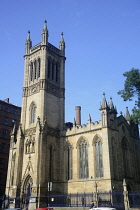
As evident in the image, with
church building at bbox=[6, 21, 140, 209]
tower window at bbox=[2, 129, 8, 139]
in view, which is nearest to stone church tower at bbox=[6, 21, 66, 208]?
church building at bbox=[6, 21, 140, 209]

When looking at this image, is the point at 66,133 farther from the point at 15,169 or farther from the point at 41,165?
the point at 15,169

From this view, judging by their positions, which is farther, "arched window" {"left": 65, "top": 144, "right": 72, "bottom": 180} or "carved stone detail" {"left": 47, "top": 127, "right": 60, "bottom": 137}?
"carved stone detail" {"left": 47, "top": 127, "right": 60, "bottom": 137}

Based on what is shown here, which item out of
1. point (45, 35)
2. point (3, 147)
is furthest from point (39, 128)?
point (45, 35)

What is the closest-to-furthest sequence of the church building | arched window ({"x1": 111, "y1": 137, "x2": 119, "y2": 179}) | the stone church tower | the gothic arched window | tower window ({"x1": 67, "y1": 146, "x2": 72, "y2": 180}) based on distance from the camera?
arched window ({"x1": 111, "y1": 137, "x2": 119, "y2": 179}), the church building, the stone church tower, tower window ({"x1": 67, "y1": 146, "x2": 72, "y2": 180}), the gothic arched window

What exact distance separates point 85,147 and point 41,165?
25.5ft

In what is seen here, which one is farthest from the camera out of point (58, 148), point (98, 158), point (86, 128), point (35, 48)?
point (35, 48)

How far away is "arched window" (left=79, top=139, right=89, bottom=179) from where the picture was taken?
39328 millimetres

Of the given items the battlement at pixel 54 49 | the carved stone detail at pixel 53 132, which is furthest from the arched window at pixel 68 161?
the battlement at pixel 54 49

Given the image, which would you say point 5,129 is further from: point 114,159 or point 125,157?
point 114,159

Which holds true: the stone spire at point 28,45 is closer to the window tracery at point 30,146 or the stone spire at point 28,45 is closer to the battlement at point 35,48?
the battlement at point 35,48

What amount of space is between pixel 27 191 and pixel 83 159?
1053 centimetres

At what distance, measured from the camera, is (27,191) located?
40.0 meters

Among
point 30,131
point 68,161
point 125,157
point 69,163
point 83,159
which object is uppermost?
point 30,131

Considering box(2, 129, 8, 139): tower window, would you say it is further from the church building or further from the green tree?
the green tree
